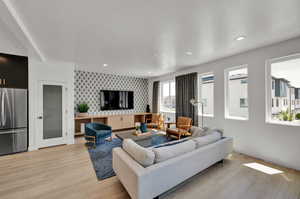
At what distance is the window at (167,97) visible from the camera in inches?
255

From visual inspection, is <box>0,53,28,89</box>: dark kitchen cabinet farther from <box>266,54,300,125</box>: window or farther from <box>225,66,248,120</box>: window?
<box>266,54,300,125</box>: window

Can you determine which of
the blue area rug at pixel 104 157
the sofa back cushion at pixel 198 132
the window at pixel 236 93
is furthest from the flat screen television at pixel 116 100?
the window at pixel 236 93

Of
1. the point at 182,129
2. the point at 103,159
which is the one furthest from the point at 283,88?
the point at 103,159

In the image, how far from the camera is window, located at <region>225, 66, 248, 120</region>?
146 inches

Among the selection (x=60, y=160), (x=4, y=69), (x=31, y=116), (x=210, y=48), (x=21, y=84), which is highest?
(x=210, y=48)

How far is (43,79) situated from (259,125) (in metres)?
6.20

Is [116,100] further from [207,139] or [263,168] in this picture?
[263,168]

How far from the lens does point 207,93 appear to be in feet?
15.5

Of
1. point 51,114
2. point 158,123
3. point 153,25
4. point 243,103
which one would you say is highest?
point 153,25

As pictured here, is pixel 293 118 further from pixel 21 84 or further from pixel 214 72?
pixel 21 84

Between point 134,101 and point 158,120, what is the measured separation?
178cm

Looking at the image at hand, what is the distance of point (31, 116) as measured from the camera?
3871 millimetres

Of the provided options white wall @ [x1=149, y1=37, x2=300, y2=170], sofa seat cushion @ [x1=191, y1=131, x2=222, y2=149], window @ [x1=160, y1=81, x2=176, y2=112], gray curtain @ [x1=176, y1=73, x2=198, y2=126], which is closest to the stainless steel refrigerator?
sofa seat cushion @ [x1=191, y1=131, x2=222, y2=149]

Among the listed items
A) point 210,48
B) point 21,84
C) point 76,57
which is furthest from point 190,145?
point 21,84
